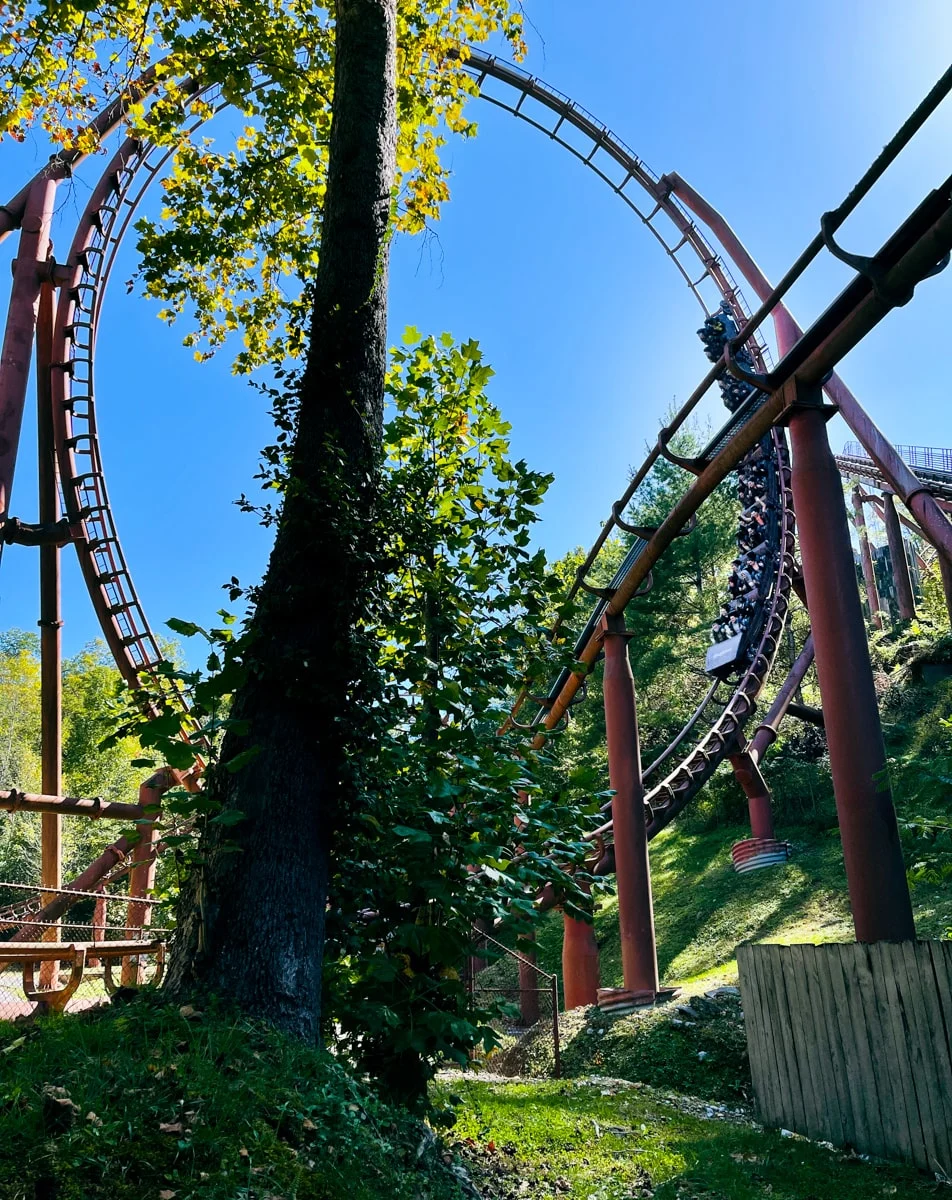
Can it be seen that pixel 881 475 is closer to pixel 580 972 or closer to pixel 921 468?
pixel 921 468

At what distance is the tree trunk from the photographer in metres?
3.12

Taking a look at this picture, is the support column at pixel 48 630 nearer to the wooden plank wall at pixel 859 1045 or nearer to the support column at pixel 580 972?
the support column at pixel 580 972

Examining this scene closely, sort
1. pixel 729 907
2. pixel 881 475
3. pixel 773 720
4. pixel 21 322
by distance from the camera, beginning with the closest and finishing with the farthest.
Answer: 1. pixel 21 322
2. pixel 773 720
3. pixel 729 907
4. pixel 881 475

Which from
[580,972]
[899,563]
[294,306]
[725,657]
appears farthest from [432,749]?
[899,563]

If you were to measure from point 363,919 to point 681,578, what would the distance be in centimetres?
2753

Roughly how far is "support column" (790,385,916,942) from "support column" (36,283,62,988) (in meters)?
9.89

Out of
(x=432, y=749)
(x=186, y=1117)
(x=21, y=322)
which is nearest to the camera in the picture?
(x=186, y=1117)

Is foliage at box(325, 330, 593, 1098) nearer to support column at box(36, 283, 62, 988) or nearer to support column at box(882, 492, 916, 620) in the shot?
support column at box(36, 283, 62, 988)

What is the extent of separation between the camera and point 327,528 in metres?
3.75

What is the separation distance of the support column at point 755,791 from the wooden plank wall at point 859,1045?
11.7 metres

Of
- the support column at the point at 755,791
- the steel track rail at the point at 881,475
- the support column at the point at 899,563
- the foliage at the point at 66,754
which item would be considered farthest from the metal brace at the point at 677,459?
the foliage at the point at 66,754

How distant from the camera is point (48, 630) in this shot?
13.2 m

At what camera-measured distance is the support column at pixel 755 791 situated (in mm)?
18672

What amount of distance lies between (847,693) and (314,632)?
590 cm
